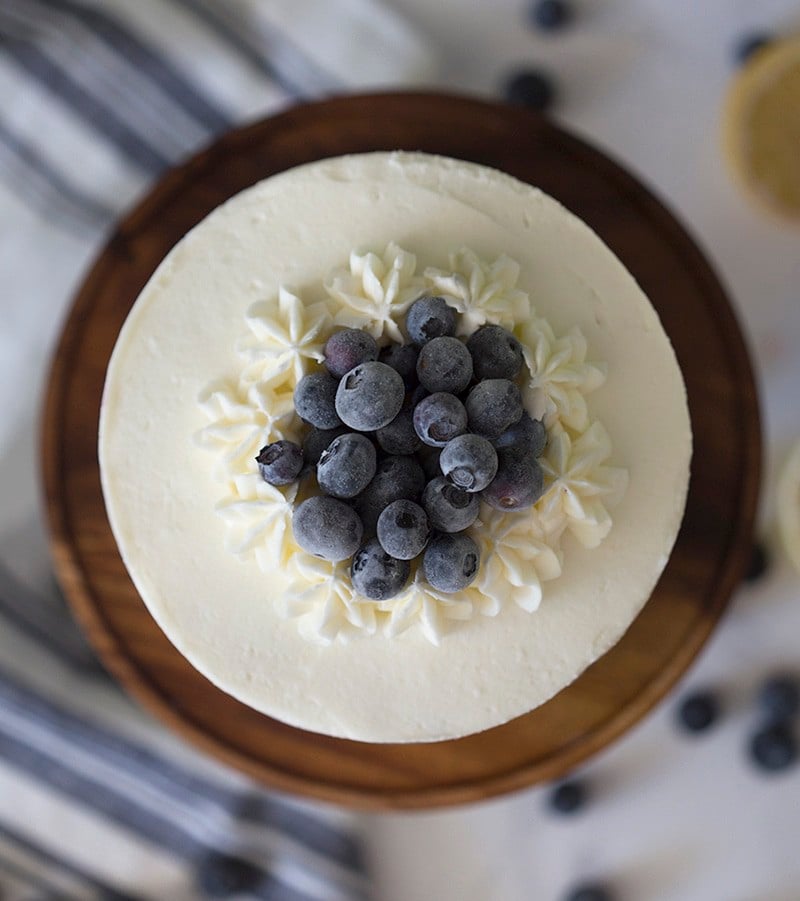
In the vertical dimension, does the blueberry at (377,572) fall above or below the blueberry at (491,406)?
below

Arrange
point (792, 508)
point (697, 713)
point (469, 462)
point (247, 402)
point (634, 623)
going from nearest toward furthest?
point (469, 462) < point (247, 402) < point (634, 623) < point (792, 508) < point (697, 713)

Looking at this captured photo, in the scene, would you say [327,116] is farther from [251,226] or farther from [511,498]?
[511,498]

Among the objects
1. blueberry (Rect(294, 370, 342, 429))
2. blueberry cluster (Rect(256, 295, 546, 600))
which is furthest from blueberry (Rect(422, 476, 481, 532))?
blueberry (Rect(294, 370, 342, 429))

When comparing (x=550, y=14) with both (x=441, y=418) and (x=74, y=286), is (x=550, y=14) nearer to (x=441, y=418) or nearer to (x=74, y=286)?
(x=74, y=286)

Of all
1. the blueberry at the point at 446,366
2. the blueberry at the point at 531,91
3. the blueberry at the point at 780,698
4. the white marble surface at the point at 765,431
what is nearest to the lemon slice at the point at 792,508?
the white marble surface at the point at 765,431

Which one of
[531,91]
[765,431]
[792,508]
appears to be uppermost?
[531,91]

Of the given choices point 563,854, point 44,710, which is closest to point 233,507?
point 44,710

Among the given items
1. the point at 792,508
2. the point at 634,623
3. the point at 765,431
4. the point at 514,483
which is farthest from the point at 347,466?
the point at 765,431

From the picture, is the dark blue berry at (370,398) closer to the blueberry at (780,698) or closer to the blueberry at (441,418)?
the blueberry at (441,418)
